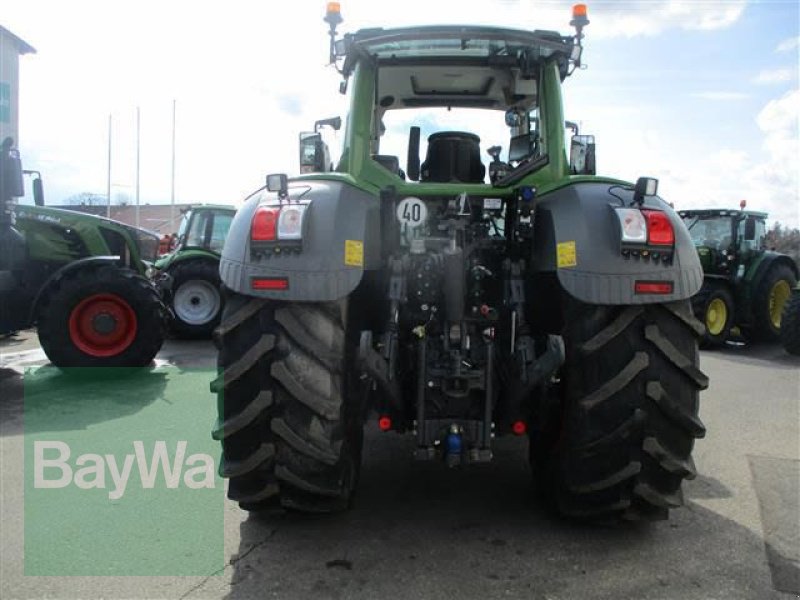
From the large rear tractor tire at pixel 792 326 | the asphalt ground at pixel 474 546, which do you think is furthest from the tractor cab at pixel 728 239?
the asphalt ground at pixel 474 546

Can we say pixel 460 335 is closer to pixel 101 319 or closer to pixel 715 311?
pixel 101 319

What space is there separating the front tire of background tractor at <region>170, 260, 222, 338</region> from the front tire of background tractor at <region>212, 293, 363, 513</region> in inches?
309

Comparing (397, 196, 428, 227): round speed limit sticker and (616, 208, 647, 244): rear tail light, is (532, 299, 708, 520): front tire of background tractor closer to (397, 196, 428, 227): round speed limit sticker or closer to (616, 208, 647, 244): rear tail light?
(616, 208, 647, 244): rear tail light

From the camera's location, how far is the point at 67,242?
26.9ft

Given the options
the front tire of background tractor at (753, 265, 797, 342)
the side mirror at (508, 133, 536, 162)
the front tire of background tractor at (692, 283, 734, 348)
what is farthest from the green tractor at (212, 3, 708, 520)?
the front tire of background tractor at (753, 265, 797, 342)

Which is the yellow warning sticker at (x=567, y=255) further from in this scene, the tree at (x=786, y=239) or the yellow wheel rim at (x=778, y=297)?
the tree at (x=786, y=239)

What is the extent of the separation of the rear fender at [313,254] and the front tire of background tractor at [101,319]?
15.5 feet

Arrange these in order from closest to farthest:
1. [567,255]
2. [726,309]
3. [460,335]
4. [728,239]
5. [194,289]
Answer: [567,255]
[460,335]
[194,289]
[726,309]
[728,239]

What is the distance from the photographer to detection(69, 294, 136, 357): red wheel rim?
739 centimetres

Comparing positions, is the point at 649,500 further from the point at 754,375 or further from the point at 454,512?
the point at 754,375

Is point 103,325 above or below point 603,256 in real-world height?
below

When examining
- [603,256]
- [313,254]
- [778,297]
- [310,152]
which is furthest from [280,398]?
[778,297]

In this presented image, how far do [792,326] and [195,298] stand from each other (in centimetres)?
915

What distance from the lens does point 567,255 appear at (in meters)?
3.06
